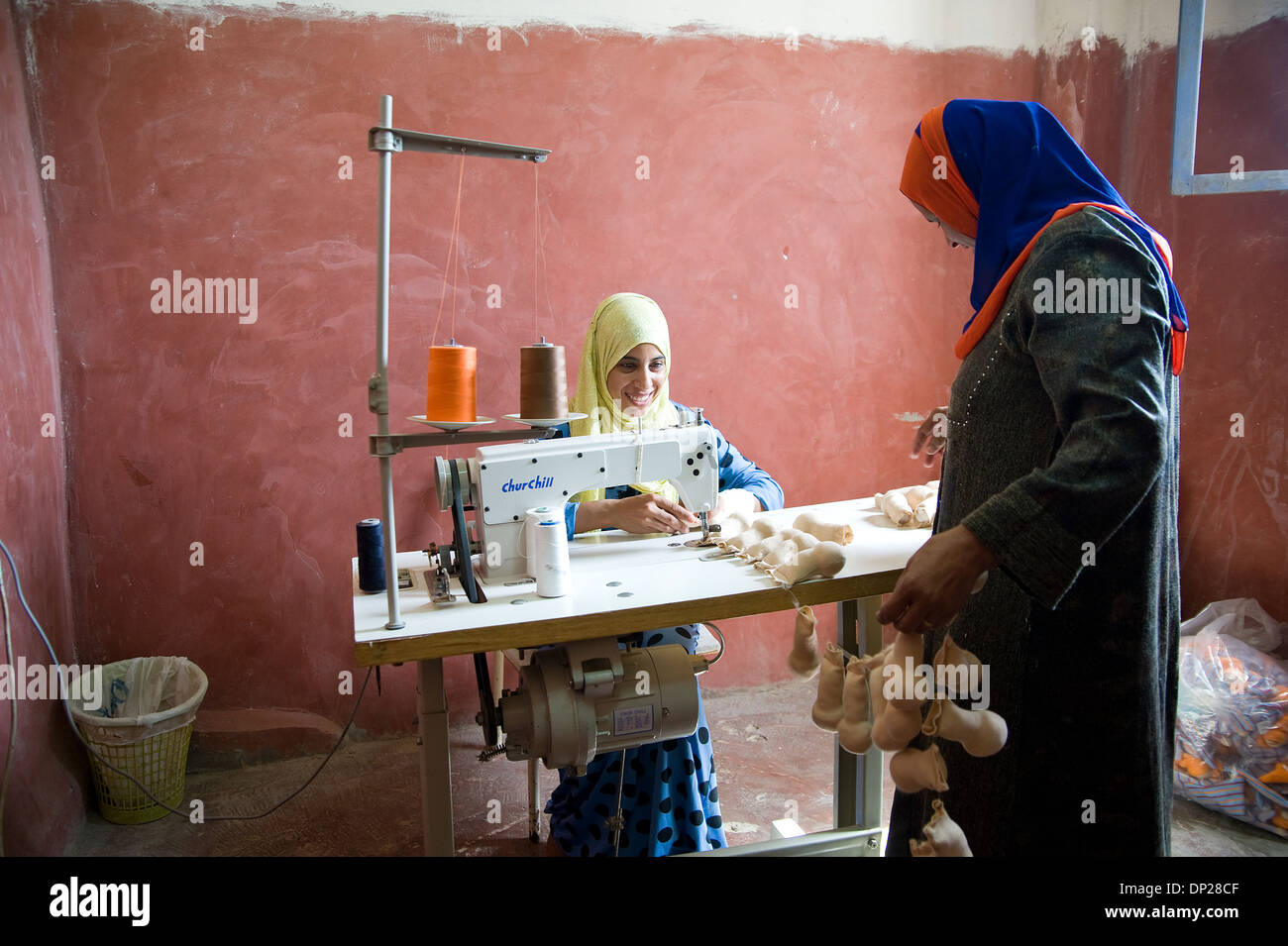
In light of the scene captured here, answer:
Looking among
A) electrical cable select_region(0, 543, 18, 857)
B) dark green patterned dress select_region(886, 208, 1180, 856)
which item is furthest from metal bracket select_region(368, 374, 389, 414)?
electrical cable select_region(0, 543, 18, 857)

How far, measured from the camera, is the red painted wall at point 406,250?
308cm

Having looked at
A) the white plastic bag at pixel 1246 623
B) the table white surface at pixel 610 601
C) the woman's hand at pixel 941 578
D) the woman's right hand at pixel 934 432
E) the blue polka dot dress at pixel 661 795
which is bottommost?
the blue polka dot dress at pixel 661 795

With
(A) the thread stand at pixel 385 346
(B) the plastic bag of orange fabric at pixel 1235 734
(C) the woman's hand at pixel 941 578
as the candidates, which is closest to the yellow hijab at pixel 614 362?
(A) the thread stand at pixel 385 346

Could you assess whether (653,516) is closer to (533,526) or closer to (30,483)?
(533,526)

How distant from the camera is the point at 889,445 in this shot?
400cm

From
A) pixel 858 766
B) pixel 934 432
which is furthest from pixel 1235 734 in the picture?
pixel 934 432

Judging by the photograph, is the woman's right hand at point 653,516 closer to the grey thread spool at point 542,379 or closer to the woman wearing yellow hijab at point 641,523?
the woman wearing yellow hijab at point 641,523

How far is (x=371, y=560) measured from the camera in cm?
206

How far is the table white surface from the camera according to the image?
69.4 inches

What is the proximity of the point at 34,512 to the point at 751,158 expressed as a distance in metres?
2.77

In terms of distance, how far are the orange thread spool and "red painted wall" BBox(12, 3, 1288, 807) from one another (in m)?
1.45

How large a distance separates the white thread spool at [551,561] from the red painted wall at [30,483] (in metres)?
1.70

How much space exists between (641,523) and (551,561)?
469 mm

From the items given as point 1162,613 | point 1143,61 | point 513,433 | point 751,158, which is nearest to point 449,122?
point 751,158
